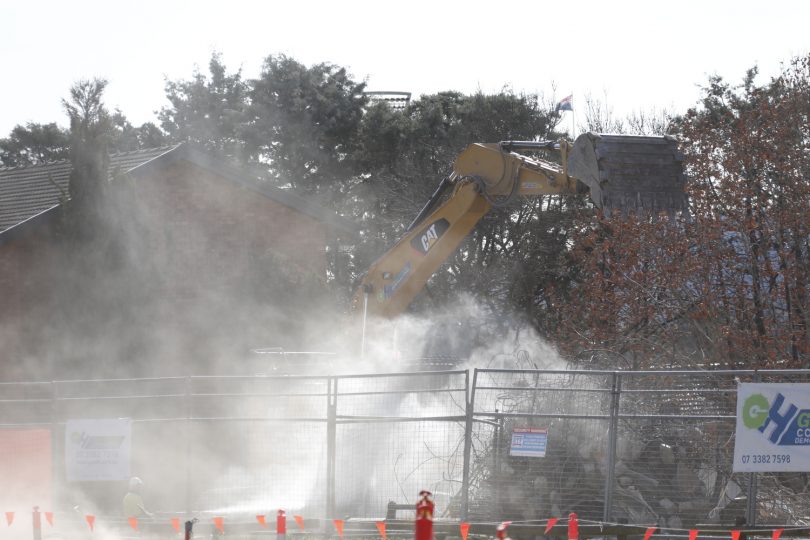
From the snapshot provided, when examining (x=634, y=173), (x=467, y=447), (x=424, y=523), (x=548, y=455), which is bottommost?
(x=548, y=455)

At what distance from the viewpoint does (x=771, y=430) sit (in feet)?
35.1

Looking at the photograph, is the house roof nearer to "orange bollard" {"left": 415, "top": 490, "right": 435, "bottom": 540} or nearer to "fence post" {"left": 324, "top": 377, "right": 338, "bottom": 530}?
"fence post" {"left": 324, "top": 377, "right": 338, "bottom": 530}

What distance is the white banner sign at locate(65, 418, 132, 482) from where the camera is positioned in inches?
474

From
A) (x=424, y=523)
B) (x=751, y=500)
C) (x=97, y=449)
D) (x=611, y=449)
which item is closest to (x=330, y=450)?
(x=97, y=449)

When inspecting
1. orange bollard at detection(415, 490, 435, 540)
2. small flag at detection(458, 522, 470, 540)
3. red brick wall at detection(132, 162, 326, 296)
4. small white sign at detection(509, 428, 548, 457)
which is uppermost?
red brick wall at detection(132, 162, 326, 296)

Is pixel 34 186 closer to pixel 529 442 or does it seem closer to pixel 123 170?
pixel 123 170

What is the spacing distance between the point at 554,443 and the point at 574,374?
2.79 feet

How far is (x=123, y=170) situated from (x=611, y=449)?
13005 millimetres

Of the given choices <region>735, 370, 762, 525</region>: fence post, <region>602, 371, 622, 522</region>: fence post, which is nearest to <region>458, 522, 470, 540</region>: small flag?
<region>602, 371, 622, 522</region>: fence post

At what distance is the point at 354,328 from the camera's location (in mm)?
17672

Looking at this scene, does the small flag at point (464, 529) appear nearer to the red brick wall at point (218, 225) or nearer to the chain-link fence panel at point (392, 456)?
the chain-link fence panel at point (392, 456)

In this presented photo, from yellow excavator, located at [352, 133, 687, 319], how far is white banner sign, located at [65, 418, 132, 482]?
18.7 ft

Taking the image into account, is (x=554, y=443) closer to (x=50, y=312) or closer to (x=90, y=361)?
(x=90, y=361)

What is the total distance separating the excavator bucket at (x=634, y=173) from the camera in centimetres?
1238
